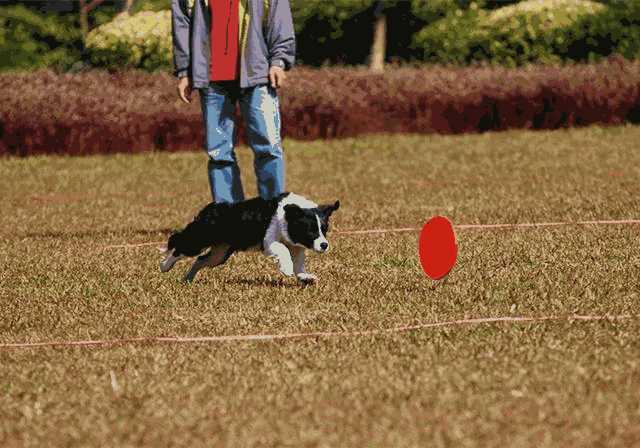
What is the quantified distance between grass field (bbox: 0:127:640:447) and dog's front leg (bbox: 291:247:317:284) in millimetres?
95

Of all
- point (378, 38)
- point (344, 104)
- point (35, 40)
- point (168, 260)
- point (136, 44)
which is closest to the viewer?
point (168, 260)

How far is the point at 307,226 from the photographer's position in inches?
311

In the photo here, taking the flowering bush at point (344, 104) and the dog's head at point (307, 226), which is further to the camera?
the flowering bush at point (344, 104)

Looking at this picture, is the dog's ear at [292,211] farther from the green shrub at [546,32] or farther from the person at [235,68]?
the green shrub at [546,32]

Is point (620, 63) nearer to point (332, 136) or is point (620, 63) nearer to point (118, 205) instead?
point (332, 136)

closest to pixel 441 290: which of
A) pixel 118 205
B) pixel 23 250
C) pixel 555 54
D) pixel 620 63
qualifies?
pixel 23 250

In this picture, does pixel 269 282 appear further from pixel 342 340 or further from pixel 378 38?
pixel 378 38

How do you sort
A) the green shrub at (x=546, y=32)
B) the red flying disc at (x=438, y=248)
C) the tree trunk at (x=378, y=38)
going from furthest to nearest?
→ 1. the tree trunk at (x=378, y=38)
2. the green shrub at (x=546, y=32)
3. the red flying disc at (x=438, y=248)

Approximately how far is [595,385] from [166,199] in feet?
35.8

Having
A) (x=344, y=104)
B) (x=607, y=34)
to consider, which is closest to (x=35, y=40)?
(x=344, y=104)

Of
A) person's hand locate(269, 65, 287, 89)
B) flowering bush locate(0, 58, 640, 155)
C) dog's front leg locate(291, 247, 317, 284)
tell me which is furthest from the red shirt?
flowering bush locate(0, 58, 640, 155)

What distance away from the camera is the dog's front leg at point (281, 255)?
26.1 ft

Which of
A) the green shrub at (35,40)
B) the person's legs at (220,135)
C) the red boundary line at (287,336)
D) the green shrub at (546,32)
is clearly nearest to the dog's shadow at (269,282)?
the person's legs at (220,135)

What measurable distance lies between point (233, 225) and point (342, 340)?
1.85 metres
